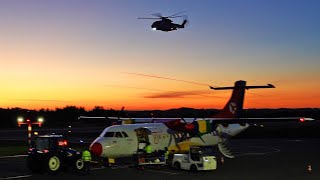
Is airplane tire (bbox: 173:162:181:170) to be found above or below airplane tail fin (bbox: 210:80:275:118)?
below

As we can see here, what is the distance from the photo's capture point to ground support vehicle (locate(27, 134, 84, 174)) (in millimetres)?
22734

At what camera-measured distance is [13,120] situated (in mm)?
114375

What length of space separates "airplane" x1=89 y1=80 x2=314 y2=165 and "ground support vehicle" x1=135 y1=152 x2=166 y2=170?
109 centimetres

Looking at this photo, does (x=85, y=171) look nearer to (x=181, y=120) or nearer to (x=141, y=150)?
(x=141, y=150)

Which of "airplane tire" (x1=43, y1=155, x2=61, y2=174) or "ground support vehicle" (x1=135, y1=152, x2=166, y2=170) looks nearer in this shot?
"airplane tire" (x1=43, y1=155, x2=61, y2=174)

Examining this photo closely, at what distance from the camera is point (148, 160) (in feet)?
83.8

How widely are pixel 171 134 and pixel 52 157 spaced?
9.39 m

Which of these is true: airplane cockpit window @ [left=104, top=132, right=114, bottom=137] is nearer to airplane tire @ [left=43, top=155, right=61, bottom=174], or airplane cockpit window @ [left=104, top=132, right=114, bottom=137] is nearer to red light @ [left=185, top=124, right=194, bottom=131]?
airplane tire @ [left=43, top=155, right=61, bottom=174]

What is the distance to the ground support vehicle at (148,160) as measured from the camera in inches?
992

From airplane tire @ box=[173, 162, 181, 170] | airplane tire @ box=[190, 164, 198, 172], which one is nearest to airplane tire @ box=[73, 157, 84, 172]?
airplane tire @ box=[173, 162, 181, 170]

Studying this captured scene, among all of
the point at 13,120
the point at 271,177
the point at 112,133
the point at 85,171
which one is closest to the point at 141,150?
the point at 112,133

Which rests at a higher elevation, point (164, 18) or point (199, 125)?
point (164, 18)

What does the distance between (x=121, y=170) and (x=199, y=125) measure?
7.53 metres

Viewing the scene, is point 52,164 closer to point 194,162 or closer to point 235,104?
point 194,162
